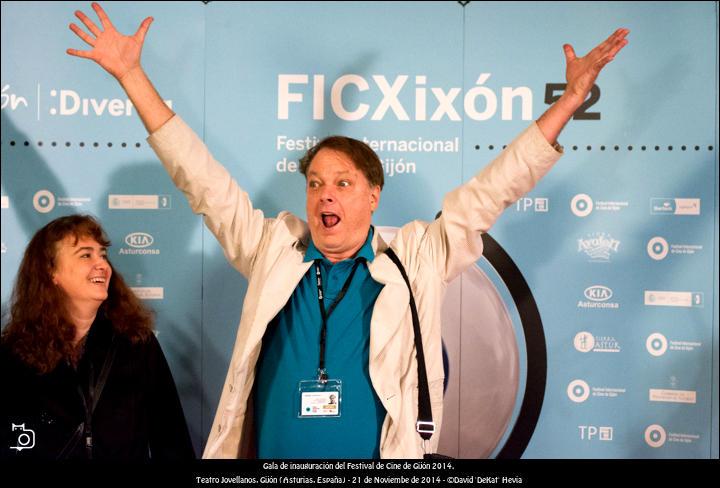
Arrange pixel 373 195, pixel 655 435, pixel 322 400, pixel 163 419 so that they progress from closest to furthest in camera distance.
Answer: pixel 322 400 → pixel 373 195 → pixel 163 419 → pixel 655 435

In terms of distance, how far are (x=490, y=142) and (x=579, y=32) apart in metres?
0.71

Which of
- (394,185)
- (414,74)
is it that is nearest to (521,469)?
(394,185)

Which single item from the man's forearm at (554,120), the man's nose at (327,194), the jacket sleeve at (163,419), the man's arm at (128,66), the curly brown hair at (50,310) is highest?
the man's arm at (128,66)

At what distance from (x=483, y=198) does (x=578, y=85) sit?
566mm

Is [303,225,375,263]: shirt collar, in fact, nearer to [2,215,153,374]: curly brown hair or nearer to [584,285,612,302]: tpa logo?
[2,215,153,374]: curly brown hair

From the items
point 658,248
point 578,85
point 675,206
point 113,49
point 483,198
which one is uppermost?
point 113,49

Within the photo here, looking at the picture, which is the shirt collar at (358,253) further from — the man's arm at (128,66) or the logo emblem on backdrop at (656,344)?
the logo emblem on backdrop at (656,344)

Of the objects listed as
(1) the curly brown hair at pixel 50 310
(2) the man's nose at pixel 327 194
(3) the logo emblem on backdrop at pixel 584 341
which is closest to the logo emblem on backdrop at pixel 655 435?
(3) the logo emblem on backdrop at pixel 584 341

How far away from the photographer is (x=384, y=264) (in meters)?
2.54

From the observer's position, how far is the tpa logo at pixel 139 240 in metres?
3.40

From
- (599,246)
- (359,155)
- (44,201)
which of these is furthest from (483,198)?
(44,201)

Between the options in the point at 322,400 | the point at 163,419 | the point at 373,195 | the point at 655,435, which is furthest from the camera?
the point at 655,435

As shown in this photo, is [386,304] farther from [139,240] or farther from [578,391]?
[139,240]

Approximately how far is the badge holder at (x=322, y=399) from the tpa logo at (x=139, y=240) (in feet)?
4.57
